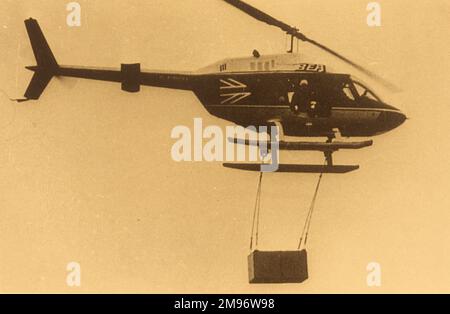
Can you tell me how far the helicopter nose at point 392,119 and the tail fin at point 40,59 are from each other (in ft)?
11.0

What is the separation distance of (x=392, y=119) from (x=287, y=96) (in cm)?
110

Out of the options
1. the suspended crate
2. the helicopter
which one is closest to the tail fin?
the helicopter

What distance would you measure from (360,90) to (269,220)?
1.68 meters

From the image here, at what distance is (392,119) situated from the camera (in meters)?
10.9

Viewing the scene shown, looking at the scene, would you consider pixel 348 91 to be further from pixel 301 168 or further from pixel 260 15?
pixel 260 15

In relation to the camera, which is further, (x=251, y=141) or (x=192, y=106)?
(x=192, y=106)

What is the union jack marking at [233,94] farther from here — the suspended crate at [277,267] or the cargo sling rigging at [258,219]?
the suspended crate at [277,267]

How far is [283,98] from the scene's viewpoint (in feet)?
35.3

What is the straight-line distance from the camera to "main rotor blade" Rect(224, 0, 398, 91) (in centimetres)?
1030

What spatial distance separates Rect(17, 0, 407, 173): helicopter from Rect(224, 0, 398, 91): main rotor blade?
0.01 m

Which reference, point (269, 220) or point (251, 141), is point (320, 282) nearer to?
point (269, 220)

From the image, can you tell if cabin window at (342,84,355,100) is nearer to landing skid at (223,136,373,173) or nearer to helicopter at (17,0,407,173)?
helicopter at (17,0,407,173)

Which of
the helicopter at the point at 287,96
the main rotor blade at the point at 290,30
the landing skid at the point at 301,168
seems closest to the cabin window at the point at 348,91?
the helicopter at the point at 287,96
